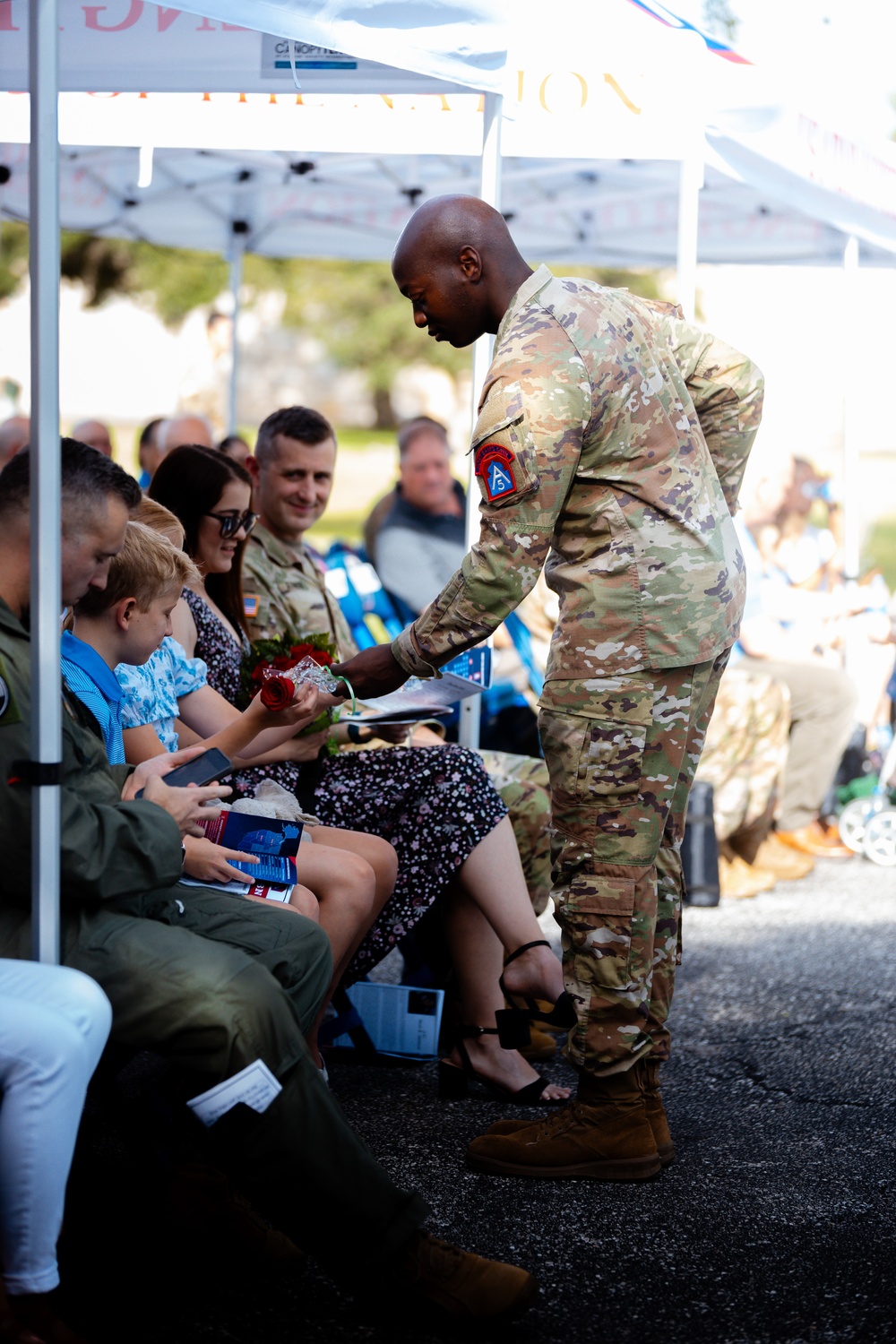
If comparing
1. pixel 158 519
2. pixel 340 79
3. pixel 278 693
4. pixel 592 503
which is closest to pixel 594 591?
pixel 592 503

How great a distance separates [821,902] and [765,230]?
4427 mm

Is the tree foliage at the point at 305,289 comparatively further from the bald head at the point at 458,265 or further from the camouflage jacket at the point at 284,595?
the bald head at the point at 458,265

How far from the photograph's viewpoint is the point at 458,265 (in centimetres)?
290

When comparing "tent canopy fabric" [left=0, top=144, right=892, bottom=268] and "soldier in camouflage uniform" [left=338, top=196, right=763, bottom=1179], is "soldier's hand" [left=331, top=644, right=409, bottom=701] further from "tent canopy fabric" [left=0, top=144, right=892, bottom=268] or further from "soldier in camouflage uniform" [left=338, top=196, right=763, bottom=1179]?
"tent canopy fabric" [left=0, top=144, right=892, bottom=268]

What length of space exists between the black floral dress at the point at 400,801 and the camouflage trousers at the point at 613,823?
56 centimetres

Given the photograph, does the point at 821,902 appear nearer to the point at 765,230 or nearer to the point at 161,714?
the point at 161,714

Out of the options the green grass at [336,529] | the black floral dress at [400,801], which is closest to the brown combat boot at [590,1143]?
the black floral dress at [400,801]

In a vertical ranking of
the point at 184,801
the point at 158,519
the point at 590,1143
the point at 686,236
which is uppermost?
the point at 686,236

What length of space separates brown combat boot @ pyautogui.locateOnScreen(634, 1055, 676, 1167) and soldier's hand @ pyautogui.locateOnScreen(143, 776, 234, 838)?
1223mm

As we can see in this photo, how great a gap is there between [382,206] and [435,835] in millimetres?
5947

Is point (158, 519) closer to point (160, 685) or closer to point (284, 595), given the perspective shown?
point (160, 685)

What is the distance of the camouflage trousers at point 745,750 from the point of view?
5996 millimetres

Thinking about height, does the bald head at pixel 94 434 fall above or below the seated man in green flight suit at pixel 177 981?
above

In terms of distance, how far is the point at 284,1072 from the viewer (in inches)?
83.3
